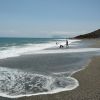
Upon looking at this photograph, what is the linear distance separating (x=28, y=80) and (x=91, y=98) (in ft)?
14.5

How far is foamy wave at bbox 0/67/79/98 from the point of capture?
9.21 metres

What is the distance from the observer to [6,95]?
8766 mm

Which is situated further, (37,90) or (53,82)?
(53,82)

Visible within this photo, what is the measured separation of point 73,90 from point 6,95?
9.72 feet

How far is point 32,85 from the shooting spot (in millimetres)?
10391

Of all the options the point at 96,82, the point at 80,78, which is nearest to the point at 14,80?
the point at 80,78

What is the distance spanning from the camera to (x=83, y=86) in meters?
9.94

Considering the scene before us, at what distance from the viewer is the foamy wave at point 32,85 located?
9.21 metres

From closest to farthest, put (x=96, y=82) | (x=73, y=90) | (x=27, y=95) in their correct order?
(x=27, y=95), (x=73, y=90), (x=96, y=82)

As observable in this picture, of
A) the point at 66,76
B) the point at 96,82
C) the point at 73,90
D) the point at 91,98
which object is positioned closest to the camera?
the point at 91,98

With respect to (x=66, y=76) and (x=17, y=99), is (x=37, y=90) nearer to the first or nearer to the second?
(x=17, y=99)

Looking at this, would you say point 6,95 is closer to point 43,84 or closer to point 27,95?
point 27,95

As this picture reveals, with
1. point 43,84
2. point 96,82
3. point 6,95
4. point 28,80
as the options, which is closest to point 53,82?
point 43,84

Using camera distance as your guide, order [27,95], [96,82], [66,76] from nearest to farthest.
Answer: [27,95] < [96,82] < [66,76]
